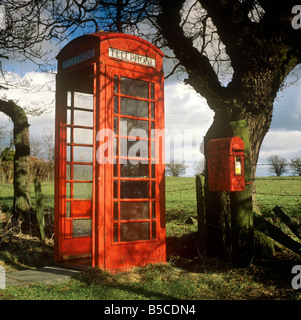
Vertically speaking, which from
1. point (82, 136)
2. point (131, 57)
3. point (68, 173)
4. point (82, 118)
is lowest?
point (68, 173)

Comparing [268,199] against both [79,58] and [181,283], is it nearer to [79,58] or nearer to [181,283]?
[181,283]

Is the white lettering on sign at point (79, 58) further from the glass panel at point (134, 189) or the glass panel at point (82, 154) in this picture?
the glass panel at point (134, 189)

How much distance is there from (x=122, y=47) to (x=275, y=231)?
133 inches

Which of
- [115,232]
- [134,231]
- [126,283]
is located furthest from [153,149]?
[126,283]

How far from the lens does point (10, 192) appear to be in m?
18.6

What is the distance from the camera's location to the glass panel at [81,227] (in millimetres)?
6258

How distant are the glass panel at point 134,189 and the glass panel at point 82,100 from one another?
1.81 m

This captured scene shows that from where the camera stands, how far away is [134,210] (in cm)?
550

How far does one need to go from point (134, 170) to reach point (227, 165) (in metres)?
1.43

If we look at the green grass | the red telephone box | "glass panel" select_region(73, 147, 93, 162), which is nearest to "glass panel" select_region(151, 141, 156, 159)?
the red telephone box

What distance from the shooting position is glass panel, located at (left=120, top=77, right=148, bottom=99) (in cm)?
549

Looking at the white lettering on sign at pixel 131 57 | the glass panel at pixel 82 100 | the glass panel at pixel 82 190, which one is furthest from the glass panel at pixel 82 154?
the white lettering on sign at pixel 131 57

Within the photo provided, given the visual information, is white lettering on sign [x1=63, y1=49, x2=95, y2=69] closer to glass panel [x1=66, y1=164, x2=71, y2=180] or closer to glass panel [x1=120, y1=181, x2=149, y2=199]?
glass panel [x1=66, y1=164, x2=71, y2=180]
